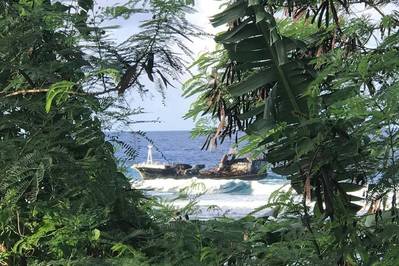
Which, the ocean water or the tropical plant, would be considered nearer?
the tropical plant

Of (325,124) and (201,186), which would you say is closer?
(325,124)

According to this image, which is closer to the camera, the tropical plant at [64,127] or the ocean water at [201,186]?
the tropical plant at [64,127]

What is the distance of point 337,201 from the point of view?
2.64 metres

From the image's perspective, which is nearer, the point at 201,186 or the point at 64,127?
the point at 64,127

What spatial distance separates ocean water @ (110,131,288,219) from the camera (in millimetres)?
2801

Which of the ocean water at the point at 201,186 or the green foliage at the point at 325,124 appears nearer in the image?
the green foliage at the point at 325,124

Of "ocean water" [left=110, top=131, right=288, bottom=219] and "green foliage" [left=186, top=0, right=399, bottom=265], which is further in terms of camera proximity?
"ocean water" [left=110, top=131, right=288, bottom=219]

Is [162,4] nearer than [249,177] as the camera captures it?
Yes

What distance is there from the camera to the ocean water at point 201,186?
110 inches

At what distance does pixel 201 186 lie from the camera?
3.25 metres

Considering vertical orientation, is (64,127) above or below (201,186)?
above

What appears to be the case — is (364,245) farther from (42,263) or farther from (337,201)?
(42,263)

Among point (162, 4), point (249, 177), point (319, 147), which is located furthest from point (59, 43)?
point (249, 177)

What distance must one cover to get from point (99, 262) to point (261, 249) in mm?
647
